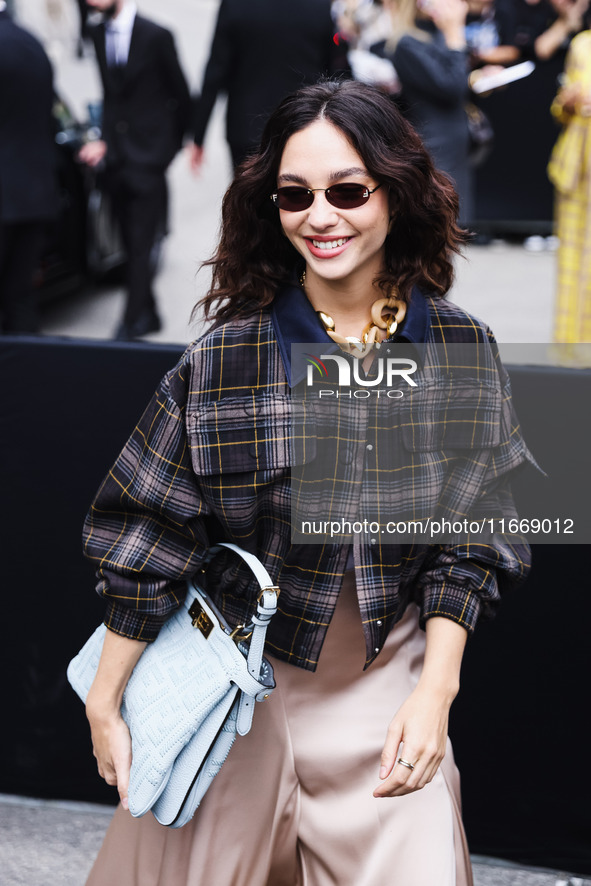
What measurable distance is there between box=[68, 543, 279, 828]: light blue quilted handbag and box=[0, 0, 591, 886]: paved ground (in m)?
0.76

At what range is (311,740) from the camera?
2000mm

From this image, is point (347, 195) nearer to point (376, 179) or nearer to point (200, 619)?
point (376, 179)

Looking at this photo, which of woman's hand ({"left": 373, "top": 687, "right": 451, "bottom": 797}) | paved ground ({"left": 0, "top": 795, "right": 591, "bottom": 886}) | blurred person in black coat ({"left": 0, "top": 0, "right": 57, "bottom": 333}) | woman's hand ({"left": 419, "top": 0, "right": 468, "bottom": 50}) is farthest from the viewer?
woman's hand ({"left": 419, "top": 0, "right": 468, "bottom": 50})

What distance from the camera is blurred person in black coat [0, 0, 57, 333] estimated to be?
5.55 metres

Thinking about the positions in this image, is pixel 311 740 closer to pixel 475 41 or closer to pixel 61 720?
pixel 61 720

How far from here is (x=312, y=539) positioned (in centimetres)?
190

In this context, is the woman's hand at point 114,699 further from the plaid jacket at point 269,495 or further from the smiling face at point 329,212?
the smiling face at point 329,212

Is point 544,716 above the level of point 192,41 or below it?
below

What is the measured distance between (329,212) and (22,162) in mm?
4358

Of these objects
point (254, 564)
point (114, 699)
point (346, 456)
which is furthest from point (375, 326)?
point (114, 699)

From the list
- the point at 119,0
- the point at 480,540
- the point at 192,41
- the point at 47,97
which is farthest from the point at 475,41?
the point at 192,41

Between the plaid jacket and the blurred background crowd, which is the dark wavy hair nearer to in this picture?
the plaid jacket

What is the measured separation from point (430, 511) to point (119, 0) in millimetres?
5203

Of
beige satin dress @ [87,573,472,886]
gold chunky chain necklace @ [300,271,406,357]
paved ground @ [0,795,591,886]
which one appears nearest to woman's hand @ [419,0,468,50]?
gold chunky chain necklace @ [300,271,406,357]
